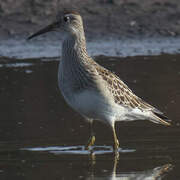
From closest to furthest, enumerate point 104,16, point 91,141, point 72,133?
point 91,141 → point 72,133 → point 104,16

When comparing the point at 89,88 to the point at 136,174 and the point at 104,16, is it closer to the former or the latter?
the point at 136,174

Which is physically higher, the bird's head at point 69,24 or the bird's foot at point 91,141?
the bird's head at point 69,24

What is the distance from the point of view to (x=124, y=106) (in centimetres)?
907

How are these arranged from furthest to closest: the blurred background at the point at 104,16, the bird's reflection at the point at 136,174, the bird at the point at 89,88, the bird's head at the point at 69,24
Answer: the blurred background at the point at 104,16
the bird's head at the point at 69,24
the bird at the point at 89,88
the bird's reflection at the point at 136,174

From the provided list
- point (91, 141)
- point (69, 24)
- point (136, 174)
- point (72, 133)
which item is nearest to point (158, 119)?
point (91, 141)

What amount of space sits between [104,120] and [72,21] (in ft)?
4.47

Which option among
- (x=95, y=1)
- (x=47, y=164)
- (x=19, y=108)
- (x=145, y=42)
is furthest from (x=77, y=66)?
(x=95, y=1)

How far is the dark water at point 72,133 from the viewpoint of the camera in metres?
7.73

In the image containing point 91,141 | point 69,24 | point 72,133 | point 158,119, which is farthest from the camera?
point 72,133

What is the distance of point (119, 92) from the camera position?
9.05 meters

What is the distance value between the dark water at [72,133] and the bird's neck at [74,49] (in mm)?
1050

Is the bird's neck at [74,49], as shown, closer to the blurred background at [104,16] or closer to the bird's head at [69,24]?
the bird's head at [69,24]

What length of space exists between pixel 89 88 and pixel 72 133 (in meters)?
1.00

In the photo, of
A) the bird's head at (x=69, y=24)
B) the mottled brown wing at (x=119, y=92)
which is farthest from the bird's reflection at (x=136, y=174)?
the bird's head at (x=69, y=24)
